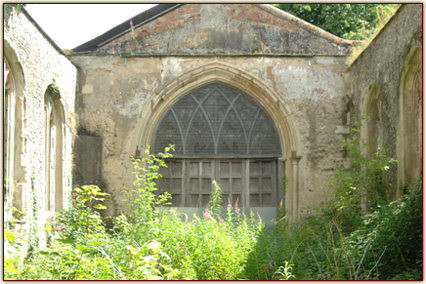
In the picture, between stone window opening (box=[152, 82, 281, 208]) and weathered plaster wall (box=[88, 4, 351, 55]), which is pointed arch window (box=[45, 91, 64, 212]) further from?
stone window opening (box=[152, 82, 281, 208])

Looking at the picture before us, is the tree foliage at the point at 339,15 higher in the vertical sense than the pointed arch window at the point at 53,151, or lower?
higher

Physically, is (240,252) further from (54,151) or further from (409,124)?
(54,151)

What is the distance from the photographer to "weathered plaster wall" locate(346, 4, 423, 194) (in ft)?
23.5

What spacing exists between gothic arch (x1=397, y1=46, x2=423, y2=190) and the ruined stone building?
1.55 metres

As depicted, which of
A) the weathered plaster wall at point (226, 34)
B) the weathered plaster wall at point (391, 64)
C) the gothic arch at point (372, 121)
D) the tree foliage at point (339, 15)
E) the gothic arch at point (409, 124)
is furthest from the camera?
the tree foliage at point (339, 15)

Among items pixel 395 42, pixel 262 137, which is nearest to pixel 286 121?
pixel 262 137

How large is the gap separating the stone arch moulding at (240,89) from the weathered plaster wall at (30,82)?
2.23 metres

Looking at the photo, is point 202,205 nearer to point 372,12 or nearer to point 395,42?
point 395,42

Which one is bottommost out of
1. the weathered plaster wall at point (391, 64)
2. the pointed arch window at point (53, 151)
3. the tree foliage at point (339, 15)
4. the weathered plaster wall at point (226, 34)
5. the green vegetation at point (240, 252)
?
the green vegetation at point (240, 252)

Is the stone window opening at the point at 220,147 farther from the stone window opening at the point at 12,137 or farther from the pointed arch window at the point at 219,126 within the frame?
the stone window opening at the point at 12,137

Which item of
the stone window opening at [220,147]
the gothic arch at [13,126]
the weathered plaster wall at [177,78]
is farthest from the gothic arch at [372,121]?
the gothic arch at [13,126]

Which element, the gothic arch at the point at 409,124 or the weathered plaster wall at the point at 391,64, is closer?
the weathered plaster wall at the point at 391,64

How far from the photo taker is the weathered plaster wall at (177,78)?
10.2 metres

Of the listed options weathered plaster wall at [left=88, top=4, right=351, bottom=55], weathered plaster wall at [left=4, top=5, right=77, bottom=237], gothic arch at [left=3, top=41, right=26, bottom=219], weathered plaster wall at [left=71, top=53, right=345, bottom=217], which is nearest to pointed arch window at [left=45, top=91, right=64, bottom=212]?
weathered plaster wall at [left=4, top=5, right=77, bottom=237]
